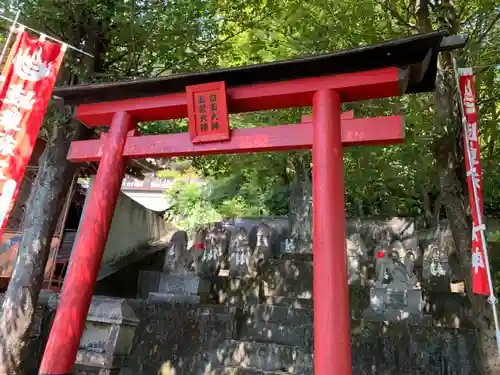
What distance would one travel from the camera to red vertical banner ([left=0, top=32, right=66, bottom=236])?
4.91 m

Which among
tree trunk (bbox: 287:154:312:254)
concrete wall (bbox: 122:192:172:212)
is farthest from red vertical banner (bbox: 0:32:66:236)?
concrete wall (bbox: 122:192:172:212)

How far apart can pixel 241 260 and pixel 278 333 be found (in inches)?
97.4

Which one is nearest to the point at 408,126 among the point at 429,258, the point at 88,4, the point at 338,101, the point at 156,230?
the point at 429,258

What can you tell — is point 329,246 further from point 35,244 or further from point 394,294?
point 35,244

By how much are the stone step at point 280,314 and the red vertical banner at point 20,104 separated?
15.2 ft

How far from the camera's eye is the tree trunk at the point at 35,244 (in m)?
5.36

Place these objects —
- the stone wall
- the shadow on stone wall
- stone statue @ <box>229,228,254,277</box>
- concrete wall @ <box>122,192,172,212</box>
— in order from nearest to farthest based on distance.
Result: 1. the stone wall
2. the shadow on stone wall
3. stone statue @ <box>229,228,254,277</box>
4. concrete wall @ <box>122,192,172,212</box>

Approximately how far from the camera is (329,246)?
4086mm

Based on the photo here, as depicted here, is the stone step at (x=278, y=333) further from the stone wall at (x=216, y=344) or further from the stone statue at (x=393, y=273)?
the stone statue at (x=393, y=273)

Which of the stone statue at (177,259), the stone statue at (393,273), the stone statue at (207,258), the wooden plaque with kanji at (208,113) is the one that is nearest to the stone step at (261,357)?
the stone statue at (393,273)

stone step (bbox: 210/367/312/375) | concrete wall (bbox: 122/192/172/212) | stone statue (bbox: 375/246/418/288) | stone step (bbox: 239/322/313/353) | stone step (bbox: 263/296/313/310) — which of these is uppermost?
concrete wall (bbox: 122/192/172/212)

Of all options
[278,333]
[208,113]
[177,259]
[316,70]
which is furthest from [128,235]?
[316,70]

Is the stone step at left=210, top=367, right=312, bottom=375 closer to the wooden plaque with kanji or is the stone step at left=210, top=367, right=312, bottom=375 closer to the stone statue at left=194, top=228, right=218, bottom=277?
the stone statue at left=194, top=228, right=218, bottom=277

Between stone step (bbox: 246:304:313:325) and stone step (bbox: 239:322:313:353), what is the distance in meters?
0.10
